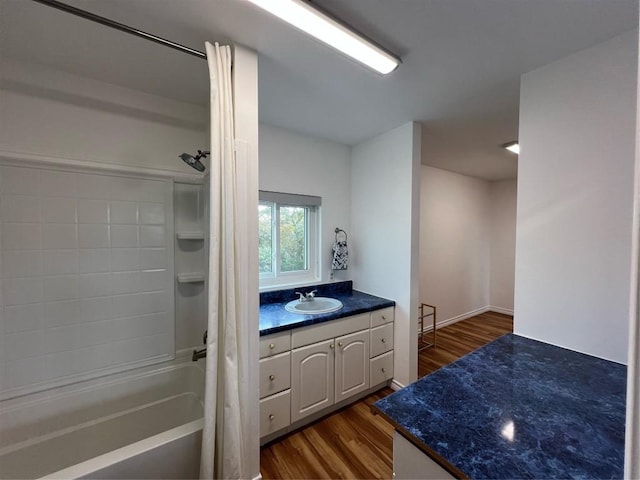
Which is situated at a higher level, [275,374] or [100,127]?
[100,127]

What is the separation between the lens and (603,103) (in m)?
1.21

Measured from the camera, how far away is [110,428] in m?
1.64

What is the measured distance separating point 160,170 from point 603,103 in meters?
2.63

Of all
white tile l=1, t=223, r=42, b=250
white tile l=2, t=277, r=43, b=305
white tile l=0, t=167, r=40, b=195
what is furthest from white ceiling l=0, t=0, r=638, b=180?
white tile l=2, t=277, r=43, b=305

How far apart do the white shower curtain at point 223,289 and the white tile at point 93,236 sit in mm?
1038

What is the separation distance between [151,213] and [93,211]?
32cm

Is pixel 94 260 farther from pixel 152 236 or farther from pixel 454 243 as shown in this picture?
pixel 454 243

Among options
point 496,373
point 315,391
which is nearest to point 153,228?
point 315,391

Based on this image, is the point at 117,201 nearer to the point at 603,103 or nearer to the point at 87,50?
the point at 87,50

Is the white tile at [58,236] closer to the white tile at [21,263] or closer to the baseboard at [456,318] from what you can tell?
the white tile at [21,263]

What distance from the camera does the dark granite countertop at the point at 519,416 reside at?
651 millimetres

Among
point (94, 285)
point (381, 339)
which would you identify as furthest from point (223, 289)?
point (381, 339)

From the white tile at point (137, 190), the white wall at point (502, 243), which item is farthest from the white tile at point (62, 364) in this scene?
the white wall at point (502, 243)

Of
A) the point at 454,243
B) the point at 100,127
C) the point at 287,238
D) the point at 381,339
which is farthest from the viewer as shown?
the point at 454,243
